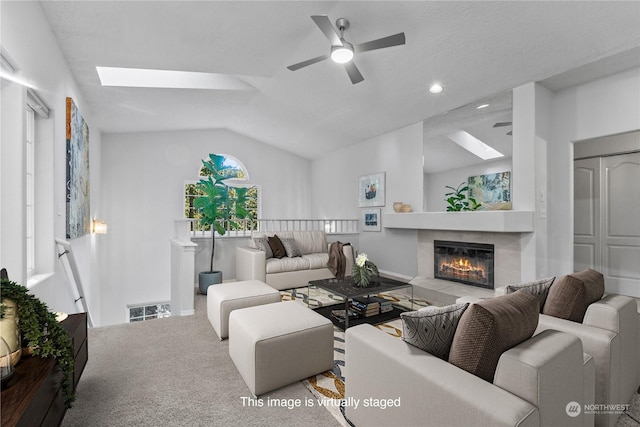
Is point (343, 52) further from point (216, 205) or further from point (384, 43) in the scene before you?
point (216, 205)

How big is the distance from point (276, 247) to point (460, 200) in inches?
116

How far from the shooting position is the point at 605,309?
1772 mm

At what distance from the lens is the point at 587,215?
4.68m

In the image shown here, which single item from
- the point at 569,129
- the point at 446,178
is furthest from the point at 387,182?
the point at 569,129

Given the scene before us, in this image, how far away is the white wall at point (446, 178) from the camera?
421cm

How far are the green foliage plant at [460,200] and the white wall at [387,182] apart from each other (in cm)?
60

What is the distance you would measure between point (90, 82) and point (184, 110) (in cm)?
176

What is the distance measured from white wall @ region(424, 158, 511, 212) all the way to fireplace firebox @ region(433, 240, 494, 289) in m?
0.64

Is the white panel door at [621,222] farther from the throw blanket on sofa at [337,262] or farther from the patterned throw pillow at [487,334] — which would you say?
the patterned throw pillow at [487,334]

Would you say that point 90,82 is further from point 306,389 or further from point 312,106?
point 306,389

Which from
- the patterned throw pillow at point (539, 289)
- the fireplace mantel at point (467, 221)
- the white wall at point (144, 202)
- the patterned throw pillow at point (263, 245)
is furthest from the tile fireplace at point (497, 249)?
the white wall at point (144, 202)

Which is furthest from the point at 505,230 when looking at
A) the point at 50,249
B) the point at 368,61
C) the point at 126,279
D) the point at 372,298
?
the point at 126,279

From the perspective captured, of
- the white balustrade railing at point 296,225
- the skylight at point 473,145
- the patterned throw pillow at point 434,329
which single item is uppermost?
the skylight at point 473,145

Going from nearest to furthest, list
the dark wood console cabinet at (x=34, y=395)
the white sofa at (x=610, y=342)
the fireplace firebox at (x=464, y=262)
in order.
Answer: the dark wood console cabinet at (x=34, y=395)
the white sofa at (x=610, y=342)
the fireplace firebox at (x=464, y=262)
